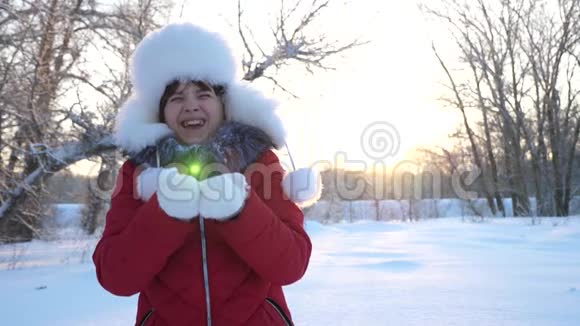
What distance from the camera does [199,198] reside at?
1.06 metres

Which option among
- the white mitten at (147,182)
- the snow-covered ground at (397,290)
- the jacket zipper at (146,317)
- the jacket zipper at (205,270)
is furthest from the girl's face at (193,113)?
the snow-covered ground at (397,290)

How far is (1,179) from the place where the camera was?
6852 millimetres

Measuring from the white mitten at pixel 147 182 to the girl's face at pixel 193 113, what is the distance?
18 cm

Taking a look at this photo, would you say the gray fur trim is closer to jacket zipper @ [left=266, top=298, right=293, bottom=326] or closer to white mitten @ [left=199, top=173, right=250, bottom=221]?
white mitten @ [left=199, top=173, right=250, bottom=221]

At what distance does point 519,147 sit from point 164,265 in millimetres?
18335

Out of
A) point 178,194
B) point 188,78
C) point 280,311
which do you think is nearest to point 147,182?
point 178,194

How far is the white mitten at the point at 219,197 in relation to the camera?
3.43 feet

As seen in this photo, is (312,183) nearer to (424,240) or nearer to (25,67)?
(25,67)

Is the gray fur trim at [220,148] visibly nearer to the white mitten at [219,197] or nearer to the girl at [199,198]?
the girl at [199,198]

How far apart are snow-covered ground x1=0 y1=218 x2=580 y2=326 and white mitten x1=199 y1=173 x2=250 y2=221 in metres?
2.11

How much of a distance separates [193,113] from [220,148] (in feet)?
0.54

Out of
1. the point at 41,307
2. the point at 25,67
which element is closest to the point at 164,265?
the point at 41,307

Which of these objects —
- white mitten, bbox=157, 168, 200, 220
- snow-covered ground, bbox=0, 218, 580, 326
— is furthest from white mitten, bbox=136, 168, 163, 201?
snow-covered ground, bbox=0, 218, 580, 326

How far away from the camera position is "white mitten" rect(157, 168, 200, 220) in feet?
3.41
